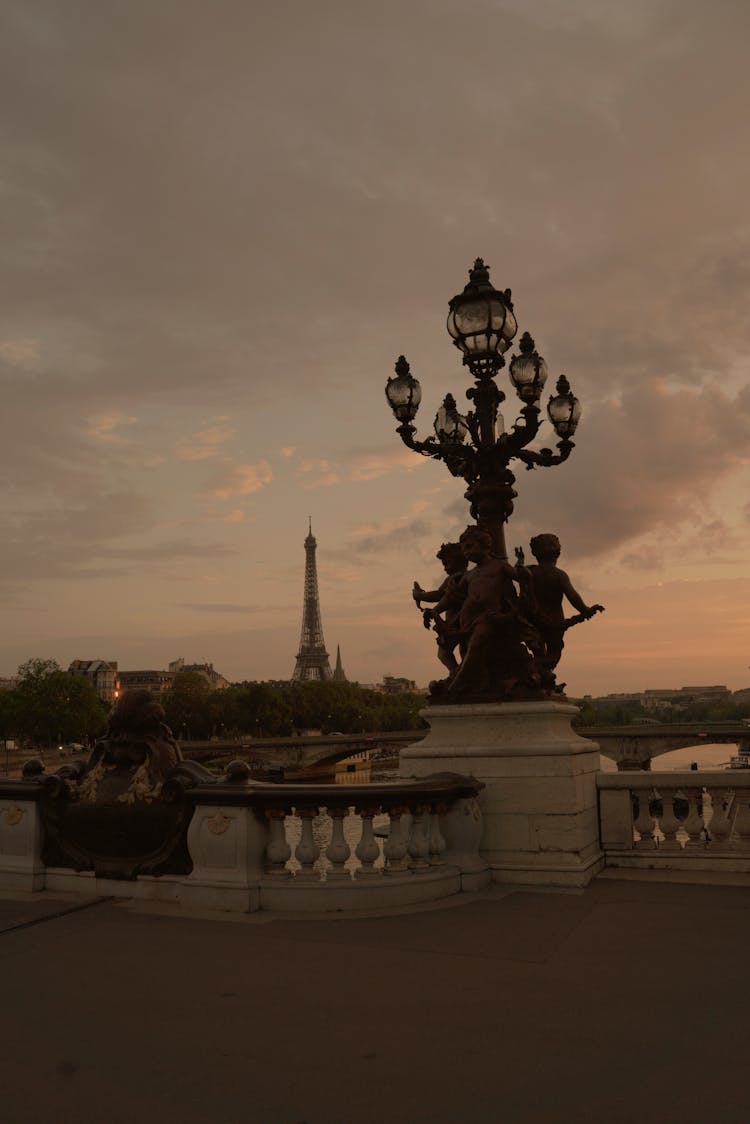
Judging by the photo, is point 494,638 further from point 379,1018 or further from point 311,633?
point 311,633

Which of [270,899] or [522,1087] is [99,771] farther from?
[522,1087]

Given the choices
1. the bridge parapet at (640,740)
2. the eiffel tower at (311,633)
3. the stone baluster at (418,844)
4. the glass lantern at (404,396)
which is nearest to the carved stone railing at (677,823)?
the stone baluster at (418,844)

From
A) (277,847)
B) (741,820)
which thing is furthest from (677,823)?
(277,847)

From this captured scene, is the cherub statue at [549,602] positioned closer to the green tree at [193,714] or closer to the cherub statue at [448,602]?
the cherub statue at [448,602]

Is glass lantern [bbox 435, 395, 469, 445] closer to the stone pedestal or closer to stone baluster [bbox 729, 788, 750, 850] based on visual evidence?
the stone pedestal

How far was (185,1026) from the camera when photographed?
4125mm

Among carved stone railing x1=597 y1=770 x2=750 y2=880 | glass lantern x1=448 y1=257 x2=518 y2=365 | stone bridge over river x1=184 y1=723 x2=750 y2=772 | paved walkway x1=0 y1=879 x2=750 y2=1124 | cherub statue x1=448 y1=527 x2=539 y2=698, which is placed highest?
glass lantern x1=448 y1=257 x2=518 y2=365

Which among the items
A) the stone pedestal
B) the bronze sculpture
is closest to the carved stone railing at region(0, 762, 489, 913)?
the bronze sculpture

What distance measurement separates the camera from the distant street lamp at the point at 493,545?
8367mm

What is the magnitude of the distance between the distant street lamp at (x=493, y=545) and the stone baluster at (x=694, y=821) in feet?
4.71

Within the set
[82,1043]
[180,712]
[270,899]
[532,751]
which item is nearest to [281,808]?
[270,899]

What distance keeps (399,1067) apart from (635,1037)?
1.03 meters

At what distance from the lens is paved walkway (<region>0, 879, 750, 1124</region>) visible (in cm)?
332

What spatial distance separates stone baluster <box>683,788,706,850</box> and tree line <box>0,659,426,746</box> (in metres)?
87.6
